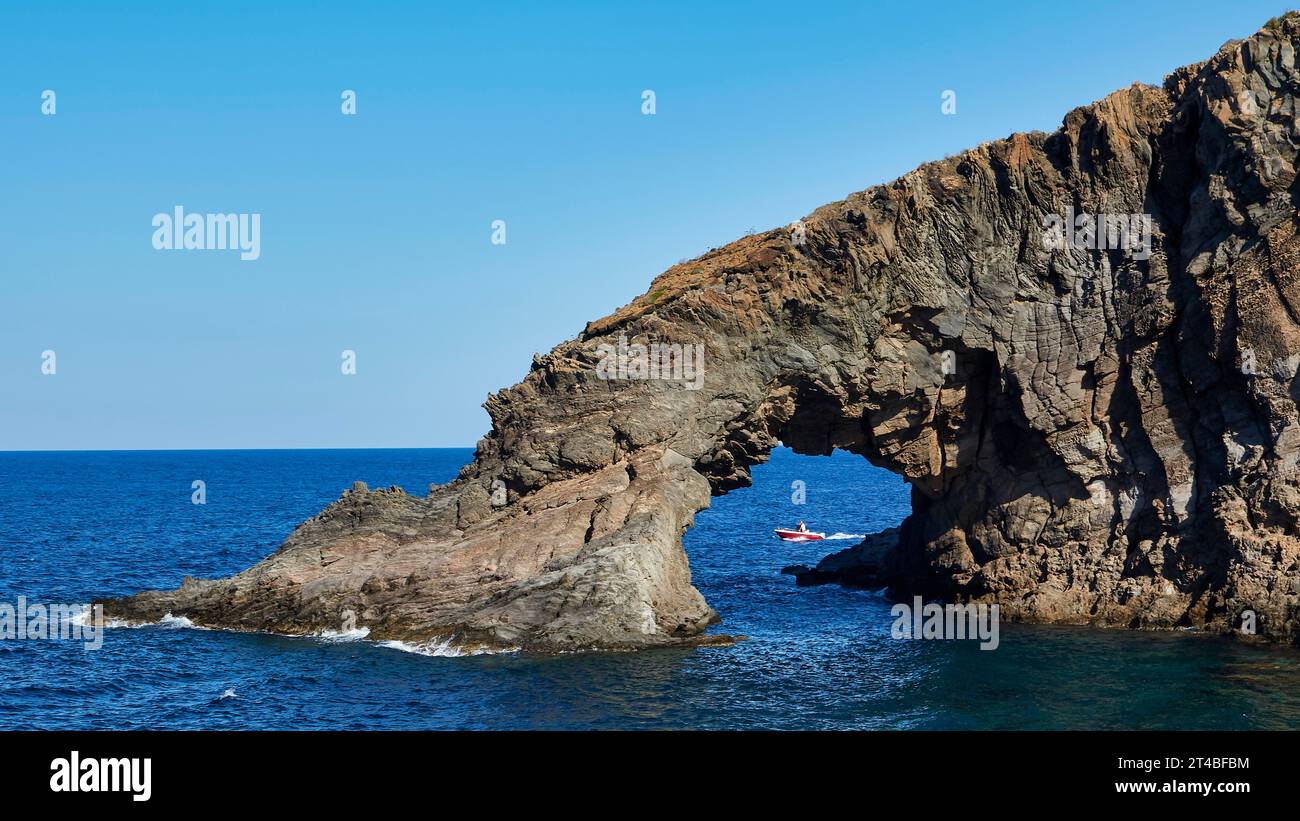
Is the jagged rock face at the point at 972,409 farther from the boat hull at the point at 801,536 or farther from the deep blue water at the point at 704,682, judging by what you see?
the boat hull at the point at 801,536

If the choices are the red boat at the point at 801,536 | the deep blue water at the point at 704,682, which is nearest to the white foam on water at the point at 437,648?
the deep blue water at the point at 704,682

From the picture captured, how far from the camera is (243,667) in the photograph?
3741cm

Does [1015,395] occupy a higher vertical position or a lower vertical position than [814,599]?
higher

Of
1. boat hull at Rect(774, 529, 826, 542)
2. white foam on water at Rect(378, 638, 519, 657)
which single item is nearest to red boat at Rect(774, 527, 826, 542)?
boat hull at Rect(774, 529, 826, 542)

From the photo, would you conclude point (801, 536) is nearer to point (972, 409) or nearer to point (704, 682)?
point (972, 409)

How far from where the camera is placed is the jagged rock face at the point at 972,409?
129 ft

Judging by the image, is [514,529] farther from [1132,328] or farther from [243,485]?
[243,485]

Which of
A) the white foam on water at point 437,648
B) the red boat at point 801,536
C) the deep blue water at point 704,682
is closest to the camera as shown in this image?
the deep blue water at point 704,682

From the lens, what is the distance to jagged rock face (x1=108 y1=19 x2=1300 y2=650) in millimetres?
39469

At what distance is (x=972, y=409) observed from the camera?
4859 centimetres

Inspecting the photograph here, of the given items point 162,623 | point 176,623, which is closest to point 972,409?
point 176,623
